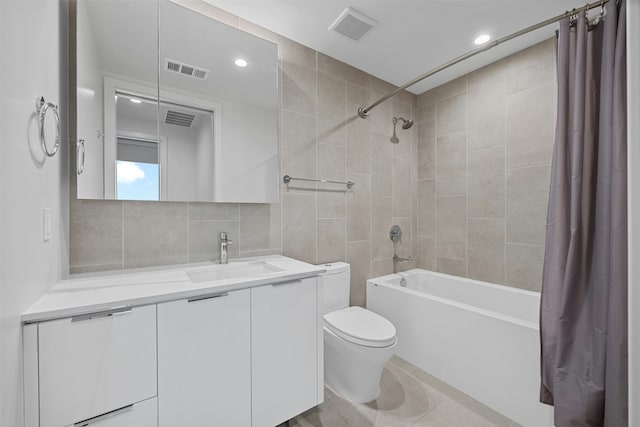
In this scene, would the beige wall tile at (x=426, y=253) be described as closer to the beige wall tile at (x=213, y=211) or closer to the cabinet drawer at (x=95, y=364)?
the beige wall tile at (x=213, y=211)

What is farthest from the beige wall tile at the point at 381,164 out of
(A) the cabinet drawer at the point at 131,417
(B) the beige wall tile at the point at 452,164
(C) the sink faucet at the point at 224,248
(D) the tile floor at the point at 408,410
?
(A) the cabinet drawer at the point at 131,417

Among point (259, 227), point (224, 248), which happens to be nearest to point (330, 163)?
point (259, 227)

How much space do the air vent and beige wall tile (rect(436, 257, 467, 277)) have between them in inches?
99.7

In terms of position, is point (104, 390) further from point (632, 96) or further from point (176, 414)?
point (632, 96)

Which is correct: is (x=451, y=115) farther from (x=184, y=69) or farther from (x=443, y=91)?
(x=184, y=69)

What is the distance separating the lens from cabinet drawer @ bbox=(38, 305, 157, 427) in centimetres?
86

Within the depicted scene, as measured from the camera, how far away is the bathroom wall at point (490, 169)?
2.08 m

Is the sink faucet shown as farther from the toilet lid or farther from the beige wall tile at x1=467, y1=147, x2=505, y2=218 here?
the beige wall tile at x1=467, y1=147, x2=505, y2=218

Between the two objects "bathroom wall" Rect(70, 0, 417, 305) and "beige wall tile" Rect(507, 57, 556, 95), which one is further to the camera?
"beige wall tile" Rect(507, 57, 556, 95)

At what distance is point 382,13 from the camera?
1.77 m

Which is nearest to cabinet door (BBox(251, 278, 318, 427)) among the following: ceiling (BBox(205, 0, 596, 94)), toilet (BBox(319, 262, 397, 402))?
toilet (BBox(319, 262, 397, 402))

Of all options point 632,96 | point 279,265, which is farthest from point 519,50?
point 279,265

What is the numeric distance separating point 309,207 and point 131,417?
4.98ft

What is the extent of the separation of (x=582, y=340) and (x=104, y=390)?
200cm
